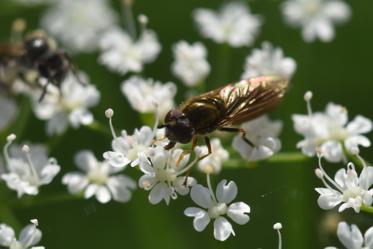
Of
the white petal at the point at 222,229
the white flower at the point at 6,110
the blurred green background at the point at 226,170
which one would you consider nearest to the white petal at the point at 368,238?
the blurred green background at the point at 226,170

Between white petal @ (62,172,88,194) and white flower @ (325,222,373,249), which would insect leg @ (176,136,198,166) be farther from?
white flower @ (325,222,373,249)

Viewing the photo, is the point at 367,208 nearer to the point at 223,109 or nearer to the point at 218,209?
the point at 218,209

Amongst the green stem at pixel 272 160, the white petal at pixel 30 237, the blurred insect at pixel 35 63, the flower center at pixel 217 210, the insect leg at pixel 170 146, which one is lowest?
the flower center at pixel 217 210

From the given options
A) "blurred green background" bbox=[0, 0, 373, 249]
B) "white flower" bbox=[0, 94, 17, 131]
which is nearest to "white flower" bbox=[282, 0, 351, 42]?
"blurred green background" bbox=[0, 0, 373, 249]

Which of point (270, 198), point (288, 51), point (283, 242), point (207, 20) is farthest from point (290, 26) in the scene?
point (283, 242)

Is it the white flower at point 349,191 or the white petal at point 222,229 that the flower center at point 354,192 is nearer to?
the white flower at point 349,191

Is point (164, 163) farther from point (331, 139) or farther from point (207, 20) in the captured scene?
point (207, 20)
